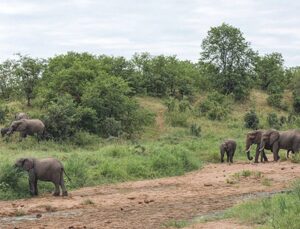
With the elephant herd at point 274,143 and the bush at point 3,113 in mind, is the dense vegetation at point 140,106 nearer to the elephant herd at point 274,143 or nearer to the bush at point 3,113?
the bush at point 3,113

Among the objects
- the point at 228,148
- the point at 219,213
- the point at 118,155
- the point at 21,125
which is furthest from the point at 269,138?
the point at 219,213

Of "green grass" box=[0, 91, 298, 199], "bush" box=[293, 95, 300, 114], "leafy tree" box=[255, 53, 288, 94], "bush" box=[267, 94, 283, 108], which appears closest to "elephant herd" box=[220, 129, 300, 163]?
"green grass" box=[0, 91, 298, 199]

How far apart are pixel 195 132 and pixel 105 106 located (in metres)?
5.99

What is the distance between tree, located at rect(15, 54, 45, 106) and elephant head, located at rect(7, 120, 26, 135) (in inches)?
298

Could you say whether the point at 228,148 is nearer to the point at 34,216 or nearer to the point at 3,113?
the point at 3,113

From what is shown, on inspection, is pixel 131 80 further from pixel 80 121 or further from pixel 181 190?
pixel 181 190

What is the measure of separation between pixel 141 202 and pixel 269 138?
1081 cm

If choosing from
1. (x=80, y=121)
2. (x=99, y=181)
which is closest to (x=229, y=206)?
(x=99, y=181)

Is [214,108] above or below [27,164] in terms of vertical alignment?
above

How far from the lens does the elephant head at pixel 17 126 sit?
24453mm

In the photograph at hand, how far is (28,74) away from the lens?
32344 millimetres

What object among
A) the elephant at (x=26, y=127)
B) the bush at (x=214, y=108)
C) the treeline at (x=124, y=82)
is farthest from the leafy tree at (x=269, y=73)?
the elephant at (x=26, y=127)

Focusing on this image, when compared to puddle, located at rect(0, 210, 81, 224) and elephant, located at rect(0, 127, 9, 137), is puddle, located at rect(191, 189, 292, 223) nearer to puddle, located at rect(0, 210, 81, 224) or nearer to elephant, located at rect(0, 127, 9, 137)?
puddle, located at rect(0, 210, 81, 224)

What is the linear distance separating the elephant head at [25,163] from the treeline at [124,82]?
8495mm
